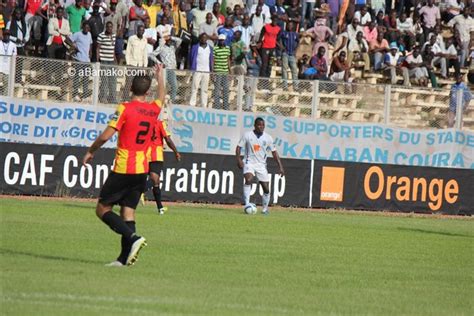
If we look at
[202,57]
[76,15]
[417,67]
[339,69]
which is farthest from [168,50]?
[417,67]

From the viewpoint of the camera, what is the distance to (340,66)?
3453cm

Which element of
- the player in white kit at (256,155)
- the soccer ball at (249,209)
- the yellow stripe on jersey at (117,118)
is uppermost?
the yellow stripe on jersey at (117,118)

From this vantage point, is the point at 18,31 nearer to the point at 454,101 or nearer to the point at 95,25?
the point at 95,25

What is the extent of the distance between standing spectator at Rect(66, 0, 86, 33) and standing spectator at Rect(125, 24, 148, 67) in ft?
4.42

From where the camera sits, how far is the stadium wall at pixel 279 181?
92.4ft

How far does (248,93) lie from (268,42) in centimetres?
257

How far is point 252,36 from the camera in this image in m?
Result: 33.7

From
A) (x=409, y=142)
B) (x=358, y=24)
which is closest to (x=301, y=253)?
(x=409, y=142)

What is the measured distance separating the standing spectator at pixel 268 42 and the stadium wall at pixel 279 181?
140 inches

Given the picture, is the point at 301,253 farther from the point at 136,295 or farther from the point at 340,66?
the point at 340,66

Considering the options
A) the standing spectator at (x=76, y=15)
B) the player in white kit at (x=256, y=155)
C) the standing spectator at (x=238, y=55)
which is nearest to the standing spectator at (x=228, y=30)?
the standing spectator at (x=238, y=55)

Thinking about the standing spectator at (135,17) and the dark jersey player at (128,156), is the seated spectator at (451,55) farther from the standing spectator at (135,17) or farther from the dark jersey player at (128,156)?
Answer: the dark jersey player at (128,156)

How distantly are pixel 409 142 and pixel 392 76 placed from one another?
3.33m

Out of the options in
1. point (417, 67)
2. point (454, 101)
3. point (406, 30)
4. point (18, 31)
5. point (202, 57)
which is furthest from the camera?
point (406, 30)
